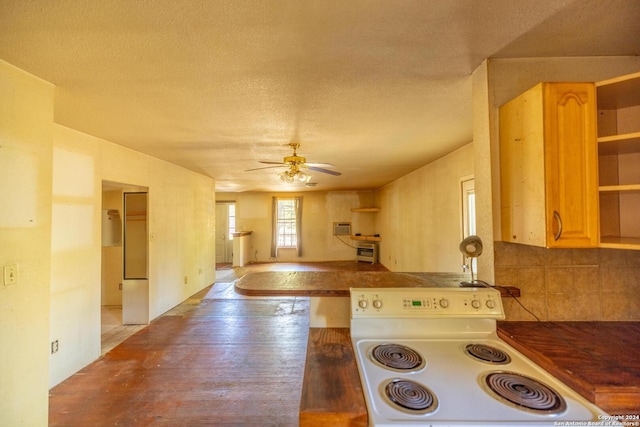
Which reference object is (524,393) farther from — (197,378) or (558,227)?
(197,378)

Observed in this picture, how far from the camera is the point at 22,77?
149cm

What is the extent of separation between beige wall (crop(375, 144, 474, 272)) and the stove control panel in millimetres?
2265

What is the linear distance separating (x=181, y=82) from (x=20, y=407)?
2.10 m

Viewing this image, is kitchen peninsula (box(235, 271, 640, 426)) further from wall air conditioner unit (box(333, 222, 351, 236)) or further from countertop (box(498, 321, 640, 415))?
wall air conditioner unit (box(333, 222, 351, 236))

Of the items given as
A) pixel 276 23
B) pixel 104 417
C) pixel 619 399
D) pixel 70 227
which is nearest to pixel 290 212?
pixel 70 227

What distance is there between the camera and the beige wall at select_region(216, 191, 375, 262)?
8.29m

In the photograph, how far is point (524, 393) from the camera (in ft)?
2.74

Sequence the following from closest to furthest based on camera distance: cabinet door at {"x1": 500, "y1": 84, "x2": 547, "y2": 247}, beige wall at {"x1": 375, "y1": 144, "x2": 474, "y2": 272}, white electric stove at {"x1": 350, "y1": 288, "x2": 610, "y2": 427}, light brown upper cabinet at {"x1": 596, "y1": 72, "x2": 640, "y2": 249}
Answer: white electric stove at {"x1": 350, "y1": 288, "x2": 610, "y2": 427} < cabinet door at {"x1": 500, "y1": 84, "x2": 547, "y2": 247} < light brown upper cabinet at {"x1": 596, "y1": 72, "x2": 640, "y2": 249} < beige wall at {"x1": 375, "y1": 144, "x2": 474, "y2": 272}

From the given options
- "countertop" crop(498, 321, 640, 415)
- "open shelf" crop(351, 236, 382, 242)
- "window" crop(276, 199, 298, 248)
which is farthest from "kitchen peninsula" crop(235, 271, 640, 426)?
"window" crop(276, 199, 298, 248)

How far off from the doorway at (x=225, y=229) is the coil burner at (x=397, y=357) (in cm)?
797

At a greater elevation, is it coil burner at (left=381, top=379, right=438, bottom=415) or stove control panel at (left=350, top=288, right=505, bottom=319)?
stove control panel at (left=350, top=288, right=505, bottom=319)

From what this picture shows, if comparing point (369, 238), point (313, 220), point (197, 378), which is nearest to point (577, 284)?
point (197, 378)

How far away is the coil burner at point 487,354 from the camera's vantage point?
40.0 inches

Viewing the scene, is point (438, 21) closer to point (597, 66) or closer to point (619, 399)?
point (597, 66)
